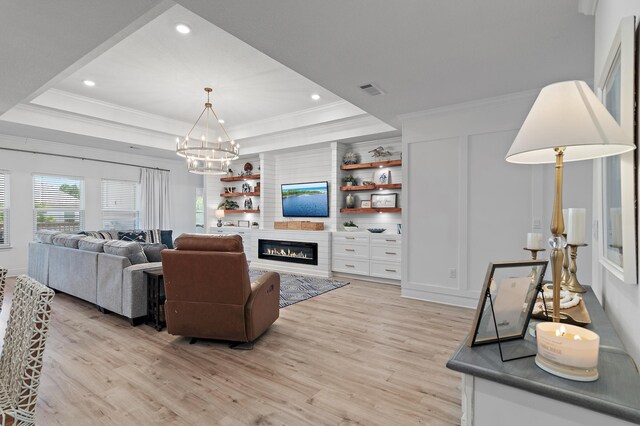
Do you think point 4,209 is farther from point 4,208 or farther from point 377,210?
point 377,210

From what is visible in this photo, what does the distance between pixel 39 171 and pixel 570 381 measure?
27.3 ft

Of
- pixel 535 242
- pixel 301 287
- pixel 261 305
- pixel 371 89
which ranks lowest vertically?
pixel 301 287

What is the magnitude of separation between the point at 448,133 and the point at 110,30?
3.83 m

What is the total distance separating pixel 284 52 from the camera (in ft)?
9.30

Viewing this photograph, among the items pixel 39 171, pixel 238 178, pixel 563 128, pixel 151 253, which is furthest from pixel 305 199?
pixel 563 128

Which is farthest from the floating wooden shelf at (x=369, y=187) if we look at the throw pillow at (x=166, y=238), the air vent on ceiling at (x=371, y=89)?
the throw pillow at (x=166, y=238)

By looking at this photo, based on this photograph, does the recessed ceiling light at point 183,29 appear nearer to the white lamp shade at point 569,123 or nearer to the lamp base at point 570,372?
the white lamp shade at point 569,123

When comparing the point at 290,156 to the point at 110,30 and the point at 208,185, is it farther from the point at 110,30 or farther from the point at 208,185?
the point at 110,30

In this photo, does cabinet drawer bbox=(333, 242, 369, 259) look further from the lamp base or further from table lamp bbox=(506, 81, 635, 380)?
the lamp base

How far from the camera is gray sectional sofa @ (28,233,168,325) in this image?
348 cm

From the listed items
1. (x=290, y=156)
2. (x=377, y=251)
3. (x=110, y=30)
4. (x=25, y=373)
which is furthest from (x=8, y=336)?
(x=290, y=156)

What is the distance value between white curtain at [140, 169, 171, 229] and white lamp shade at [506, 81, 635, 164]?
8303 millimetres

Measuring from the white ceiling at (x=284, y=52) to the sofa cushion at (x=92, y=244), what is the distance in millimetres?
1905

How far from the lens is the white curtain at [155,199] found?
7754 millimetres
